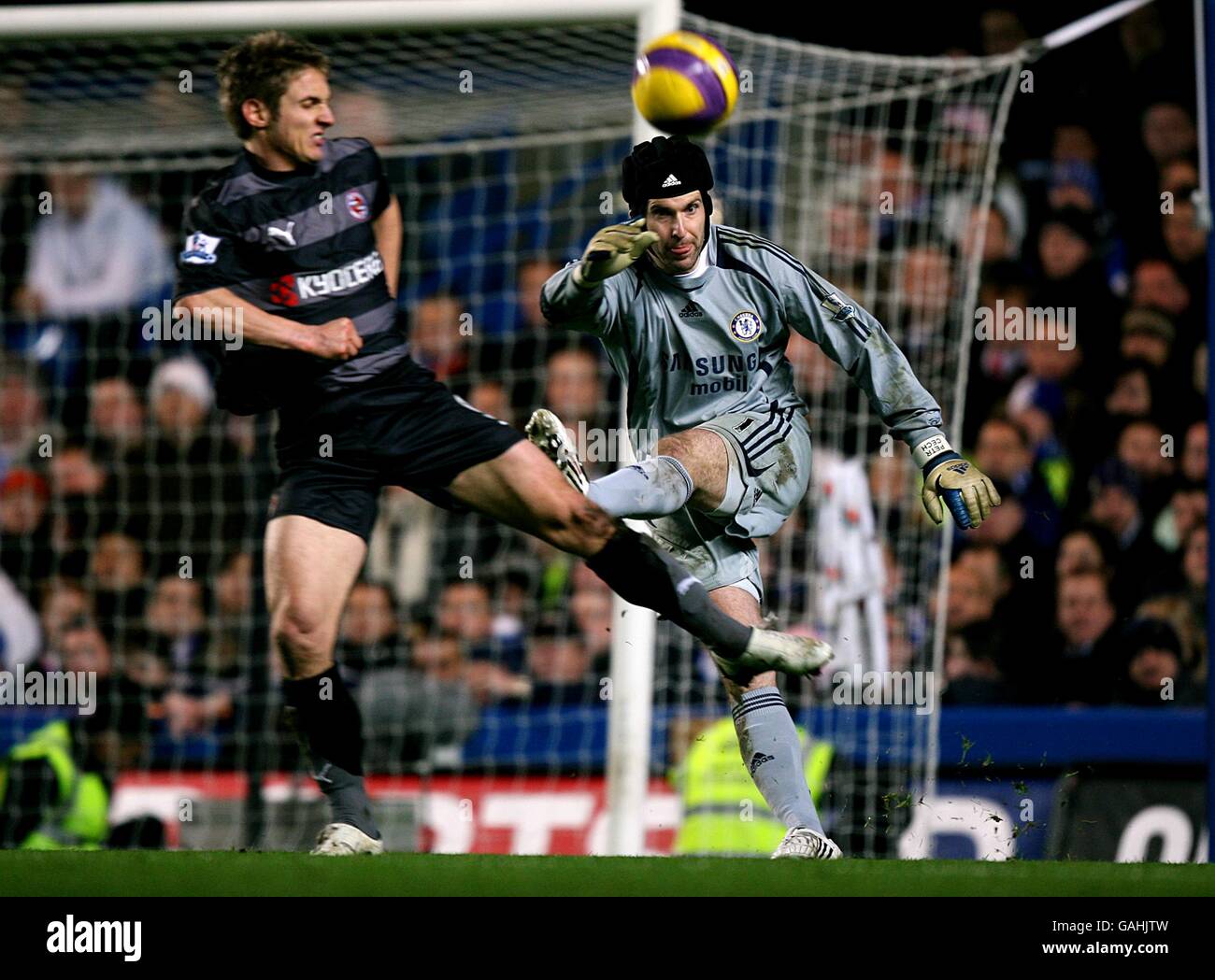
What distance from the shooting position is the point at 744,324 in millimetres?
5121

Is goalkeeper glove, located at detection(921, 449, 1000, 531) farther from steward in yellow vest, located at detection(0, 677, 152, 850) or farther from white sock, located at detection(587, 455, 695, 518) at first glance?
steward in yellow vest, located at detection(0, 677, 152, 850)

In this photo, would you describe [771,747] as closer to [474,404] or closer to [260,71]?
[260,71]

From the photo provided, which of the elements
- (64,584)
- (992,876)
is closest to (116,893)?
(992,876)

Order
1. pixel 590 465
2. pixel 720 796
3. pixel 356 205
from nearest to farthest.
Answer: pixel 356 205 → pixel 720 796 → pixel 590 465

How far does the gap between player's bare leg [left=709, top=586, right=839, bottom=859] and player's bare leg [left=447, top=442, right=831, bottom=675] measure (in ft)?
0.50

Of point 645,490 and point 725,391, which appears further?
point 725,391

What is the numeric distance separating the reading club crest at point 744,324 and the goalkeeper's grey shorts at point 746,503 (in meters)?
0.24

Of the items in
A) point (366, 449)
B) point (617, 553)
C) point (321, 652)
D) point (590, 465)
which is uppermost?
point (590, 465)

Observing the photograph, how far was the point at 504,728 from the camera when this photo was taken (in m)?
7.94

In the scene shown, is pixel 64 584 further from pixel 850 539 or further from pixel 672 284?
pixel 672 284

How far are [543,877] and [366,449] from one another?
63.3 inches

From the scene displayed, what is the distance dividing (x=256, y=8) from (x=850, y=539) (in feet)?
11.6

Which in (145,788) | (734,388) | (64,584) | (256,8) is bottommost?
(145,788)

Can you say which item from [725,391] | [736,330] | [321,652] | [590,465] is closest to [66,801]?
[590,465]
